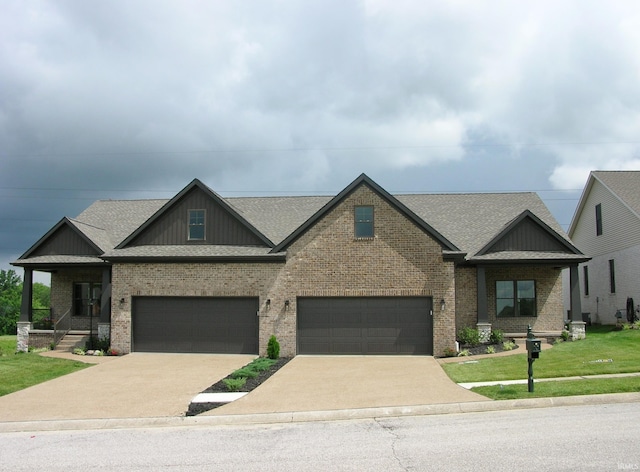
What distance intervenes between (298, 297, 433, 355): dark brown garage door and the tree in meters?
34.5

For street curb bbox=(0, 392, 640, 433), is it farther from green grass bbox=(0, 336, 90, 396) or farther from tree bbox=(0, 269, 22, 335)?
tree bbox=(0, 269, 22, 335)

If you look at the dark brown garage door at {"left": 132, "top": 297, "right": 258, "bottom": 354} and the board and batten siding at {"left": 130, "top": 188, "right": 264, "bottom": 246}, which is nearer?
the dark brown garage door at {"left": 132, "top": 297, "right": 258, "bottom": 354}

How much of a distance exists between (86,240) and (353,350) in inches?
508

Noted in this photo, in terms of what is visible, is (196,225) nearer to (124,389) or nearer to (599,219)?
(124,389)

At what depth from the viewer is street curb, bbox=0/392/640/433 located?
39.1ft

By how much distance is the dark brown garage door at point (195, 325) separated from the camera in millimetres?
22516

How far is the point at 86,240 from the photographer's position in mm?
25547

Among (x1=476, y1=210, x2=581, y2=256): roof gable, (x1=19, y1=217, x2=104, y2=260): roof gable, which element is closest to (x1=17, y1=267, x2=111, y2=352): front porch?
(x1=19, y1=217, x2=104, y2=260): roof gable

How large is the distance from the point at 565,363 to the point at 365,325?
24.6ft

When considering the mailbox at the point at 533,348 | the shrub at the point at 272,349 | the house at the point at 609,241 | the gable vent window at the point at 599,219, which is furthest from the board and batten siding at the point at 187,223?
the gable vent window at the point at 599,219

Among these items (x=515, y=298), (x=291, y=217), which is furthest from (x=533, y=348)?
(x=291, y=217)

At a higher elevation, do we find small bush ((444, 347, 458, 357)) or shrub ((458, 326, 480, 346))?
shrub ((458, 326, 480, 346))

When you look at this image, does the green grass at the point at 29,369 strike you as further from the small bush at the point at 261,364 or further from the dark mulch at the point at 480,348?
the dark mulch at the point at 480,348

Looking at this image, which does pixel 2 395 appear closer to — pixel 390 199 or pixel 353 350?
pixel 353 350
